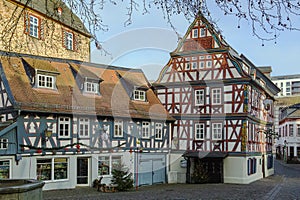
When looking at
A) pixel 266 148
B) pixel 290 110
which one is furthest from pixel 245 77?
pixel 290 110

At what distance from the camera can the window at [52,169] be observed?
60.8ft

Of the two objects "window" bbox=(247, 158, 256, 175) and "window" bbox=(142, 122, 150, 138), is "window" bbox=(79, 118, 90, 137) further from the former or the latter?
"window" bbox=(247, 158, 256, 175)

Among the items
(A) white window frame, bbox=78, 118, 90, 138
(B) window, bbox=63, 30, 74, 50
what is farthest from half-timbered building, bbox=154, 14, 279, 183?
(B) window, bbox=63, 30, 74, 50

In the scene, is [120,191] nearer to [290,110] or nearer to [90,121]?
[90,121]

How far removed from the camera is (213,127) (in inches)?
938

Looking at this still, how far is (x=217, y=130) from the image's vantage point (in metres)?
23.7

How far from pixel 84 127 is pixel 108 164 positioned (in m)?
2.50

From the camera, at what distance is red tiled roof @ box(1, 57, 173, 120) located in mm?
18688

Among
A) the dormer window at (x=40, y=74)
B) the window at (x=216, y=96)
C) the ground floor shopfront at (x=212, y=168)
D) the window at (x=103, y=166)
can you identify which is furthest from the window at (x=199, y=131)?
the dormer window at (x=40, y=74)

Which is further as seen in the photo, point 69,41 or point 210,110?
point 69,41

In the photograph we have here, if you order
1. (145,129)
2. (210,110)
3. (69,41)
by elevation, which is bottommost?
(145,129)

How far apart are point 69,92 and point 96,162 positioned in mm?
3829

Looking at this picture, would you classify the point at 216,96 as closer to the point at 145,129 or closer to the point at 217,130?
the point at 217,130

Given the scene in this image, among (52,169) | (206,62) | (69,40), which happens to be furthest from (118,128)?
(69,40)
